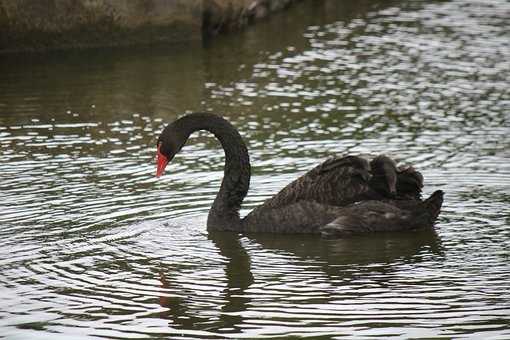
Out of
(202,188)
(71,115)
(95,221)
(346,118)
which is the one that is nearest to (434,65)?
(346,118)

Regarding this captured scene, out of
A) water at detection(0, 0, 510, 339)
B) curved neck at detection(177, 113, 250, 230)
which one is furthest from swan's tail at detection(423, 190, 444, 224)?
curved neck at detection(177, 113, 250, 230)

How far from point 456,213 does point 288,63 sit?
5729 mm

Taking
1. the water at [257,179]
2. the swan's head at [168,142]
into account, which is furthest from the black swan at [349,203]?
the swan's head at [168,142]

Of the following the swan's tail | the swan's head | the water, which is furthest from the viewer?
the swan's head

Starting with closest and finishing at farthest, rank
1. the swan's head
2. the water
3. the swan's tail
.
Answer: the water, the swan's tail, the swan's head

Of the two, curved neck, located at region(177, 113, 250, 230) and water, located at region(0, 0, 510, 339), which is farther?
curved neck, located at region(177, 113, 250, 230)

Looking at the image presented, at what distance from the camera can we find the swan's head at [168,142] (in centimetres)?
873

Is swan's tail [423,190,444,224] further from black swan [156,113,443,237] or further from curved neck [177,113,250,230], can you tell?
curved neck [177,113,250,230]

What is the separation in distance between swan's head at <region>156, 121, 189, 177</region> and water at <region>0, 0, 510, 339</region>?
16.0 inches

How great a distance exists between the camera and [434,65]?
13.8 meters

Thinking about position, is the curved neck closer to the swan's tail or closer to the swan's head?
the swan's head

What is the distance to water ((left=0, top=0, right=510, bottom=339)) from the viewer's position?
673 centimetres

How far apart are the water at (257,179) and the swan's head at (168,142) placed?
0.41m

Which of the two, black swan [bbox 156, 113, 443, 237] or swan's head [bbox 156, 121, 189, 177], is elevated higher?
swan's head [bbox 156, 121, 189, 177]
